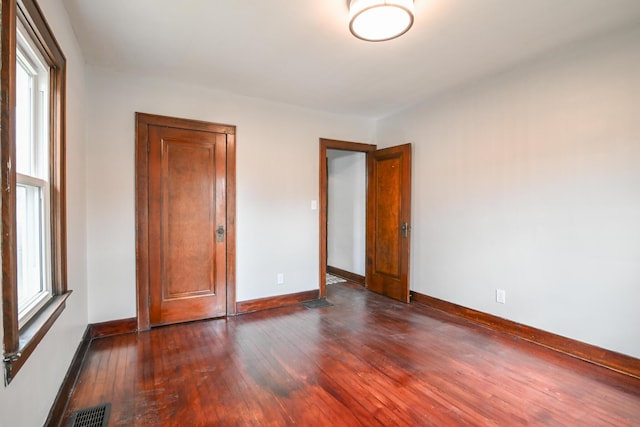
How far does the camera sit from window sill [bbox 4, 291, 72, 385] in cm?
116

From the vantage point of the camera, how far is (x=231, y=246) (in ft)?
11.7

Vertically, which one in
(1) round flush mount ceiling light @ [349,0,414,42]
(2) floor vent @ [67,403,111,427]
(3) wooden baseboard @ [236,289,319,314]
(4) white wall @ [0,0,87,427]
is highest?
(1) round flush mount ceiling light @ [349,0,414,42]

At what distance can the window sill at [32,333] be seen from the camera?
116 centimetres

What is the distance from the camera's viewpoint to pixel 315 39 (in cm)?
242

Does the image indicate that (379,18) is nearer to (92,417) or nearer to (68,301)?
(68,301)

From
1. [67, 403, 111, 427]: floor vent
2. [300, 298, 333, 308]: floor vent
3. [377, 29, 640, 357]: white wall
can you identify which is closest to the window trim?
[67, 403, 111, 427]: floor vent

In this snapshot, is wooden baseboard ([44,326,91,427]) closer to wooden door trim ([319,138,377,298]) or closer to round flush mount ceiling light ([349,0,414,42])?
wooden door trim ([319,138,377,298])

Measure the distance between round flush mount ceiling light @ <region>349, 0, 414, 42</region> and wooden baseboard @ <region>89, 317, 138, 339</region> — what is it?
3.21 metres

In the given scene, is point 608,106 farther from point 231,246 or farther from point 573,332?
point 231,246

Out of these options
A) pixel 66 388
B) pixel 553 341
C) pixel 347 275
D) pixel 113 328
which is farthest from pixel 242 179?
pixel 553 341

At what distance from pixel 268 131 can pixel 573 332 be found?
140 inches

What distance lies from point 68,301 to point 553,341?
3761mm

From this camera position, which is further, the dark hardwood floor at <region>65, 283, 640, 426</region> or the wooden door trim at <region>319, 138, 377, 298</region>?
the wooden door trim at <region>319, 138, 377, 298</region>

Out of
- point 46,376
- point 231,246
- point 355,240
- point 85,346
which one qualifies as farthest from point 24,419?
point 355,240
